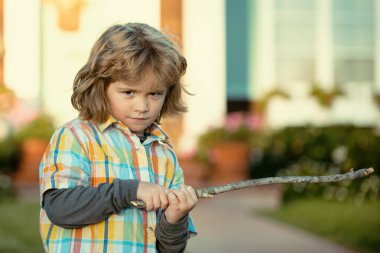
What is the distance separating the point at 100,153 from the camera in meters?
2.22

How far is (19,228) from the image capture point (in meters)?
7.12

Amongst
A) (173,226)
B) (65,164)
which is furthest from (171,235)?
(65,164)

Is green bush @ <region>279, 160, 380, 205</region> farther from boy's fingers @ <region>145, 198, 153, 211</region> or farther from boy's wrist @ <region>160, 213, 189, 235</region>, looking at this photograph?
boy's fingers @ <region>145, 198, 153, 211</region>

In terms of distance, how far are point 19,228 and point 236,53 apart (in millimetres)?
7020

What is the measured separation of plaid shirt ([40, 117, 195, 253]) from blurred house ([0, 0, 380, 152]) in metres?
10.2

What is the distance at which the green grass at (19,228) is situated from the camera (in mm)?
6031

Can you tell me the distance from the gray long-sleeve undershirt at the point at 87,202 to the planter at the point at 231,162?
31.8 feet

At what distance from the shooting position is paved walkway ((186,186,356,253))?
6355 mm

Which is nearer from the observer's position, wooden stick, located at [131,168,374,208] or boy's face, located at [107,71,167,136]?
wooden stick, located at [131,168,374,208]

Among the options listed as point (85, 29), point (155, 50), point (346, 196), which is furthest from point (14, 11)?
point (155, 50)

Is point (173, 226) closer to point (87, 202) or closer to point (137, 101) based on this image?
A: point (87, 202)

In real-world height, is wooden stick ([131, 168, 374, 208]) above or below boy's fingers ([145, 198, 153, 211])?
above

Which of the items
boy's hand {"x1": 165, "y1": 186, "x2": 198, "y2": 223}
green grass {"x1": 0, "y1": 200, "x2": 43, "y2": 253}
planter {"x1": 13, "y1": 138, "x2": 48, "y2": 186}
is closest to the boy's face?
boy's hand {"x1": 165, "y1": 186, "x2": 198, "y2": 223}

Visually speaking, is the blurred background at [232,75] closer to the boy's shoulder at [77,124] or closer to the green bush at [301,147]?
the green bush at [301,147]
